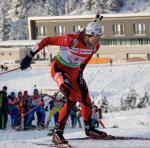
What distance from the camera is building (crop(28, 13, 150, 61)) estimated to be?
62.3 m

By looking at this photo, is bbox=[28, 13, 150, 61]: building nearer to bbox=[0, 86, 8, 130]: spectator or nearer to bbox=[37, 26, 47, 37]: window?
bbox=[37, 26, 47, 37]: window

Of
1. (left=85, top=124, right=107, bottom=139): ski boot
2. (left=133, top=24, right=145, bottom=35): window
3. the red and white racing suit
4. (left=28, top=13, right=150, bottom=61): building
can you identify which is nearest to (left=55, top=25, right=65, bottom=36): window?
(left=28, top=13, right=150, bottom=61): building

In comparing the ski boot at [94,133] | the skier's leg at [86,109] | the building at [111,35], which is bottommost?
the building at [111,35]

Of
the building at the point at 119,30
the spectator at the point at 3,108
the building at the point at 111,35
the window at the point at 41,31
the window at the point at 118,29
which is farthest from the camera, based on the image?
the window at the point at 41,31

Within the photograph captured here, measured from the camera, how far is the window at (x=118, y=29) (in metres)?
69.3

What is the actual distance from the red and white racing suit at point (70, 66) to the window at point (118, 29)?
62.3 meters

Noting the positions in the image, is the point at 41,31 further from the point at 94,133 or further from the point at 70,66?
the point at 70,66

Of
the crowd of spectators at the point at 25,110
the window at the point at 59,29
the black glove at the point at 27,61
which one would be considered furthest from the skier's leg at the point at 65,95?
the window at the point at 59,29

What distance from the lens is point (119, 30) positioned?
227ft

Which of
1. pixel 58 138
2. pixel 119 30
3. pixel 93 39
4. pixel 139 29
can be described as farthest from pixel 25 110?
pixel 139 29

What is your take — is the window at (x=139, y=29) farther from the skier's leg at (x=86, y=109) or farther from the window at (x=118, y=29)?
the skier's leg at (x=86, y=109)

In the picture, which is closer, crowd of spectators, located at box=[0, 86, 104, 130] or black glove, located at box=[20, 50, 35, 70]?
black glove, located at box=[20, 50, 35, 70]

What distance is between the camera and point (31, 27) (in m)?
76.0

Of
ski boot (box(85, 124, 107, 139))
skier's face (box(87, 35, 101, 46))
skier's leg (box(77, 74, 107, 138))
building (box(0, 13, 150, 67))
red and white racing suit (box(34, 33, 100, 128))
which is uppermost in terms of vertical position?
skier's face (box(87, 35, 101, 46))
